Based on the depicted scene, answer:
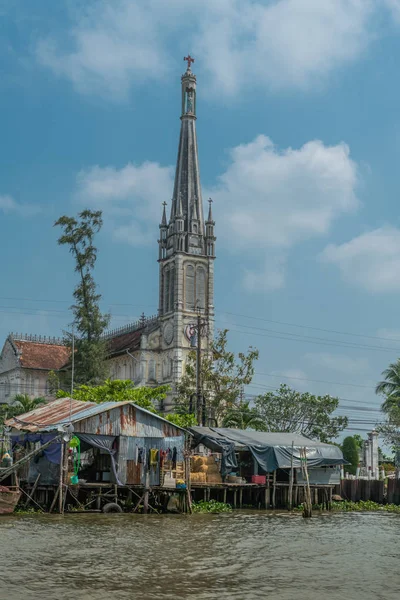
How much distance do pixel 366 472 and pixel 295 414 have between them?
11211mm

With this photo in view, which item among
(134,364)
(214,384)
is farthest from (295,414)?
(134,364)

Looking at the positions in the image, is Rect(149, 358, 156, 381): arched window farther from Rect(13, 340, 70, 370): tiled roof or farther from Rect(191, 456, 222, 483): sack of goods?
Rect(191, 456, 222, 483): sack of goods

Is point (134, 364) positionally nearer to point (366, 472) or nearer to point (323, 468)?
point (366, 472)

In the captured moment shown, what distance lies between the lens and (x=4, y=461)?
36688 mm

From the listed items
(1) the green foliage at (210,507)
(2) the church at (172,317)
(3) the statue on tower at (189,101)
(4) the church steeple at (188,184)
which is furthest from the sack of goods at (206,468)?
(3) the statue on tower at (189,101)

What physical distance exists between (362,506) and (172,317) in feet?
140

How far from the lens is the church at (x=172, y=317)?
8481cm

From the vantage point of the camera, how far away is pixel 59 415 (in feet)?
121

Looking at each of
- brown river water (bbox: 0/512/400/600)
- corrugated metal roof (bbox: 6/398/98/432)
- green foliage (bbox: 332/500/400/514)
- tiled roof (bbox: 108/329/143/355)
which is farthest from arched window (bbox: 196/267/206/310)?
brown river water (bbox: 0/512/400/600)

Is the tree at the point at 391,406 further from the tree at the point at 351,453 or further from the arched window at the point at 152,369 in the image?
the arched window at the point at 152,369

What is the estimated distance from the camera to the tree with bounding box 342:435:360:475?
217 feet

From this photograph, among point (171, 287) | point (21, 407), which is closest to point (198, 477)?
point (21, 407)

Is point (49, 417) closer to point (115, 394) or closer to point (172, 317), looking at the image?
point (115, 394)

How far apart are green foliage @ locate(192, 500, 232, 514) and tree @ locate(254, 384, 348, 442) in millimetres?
29880
